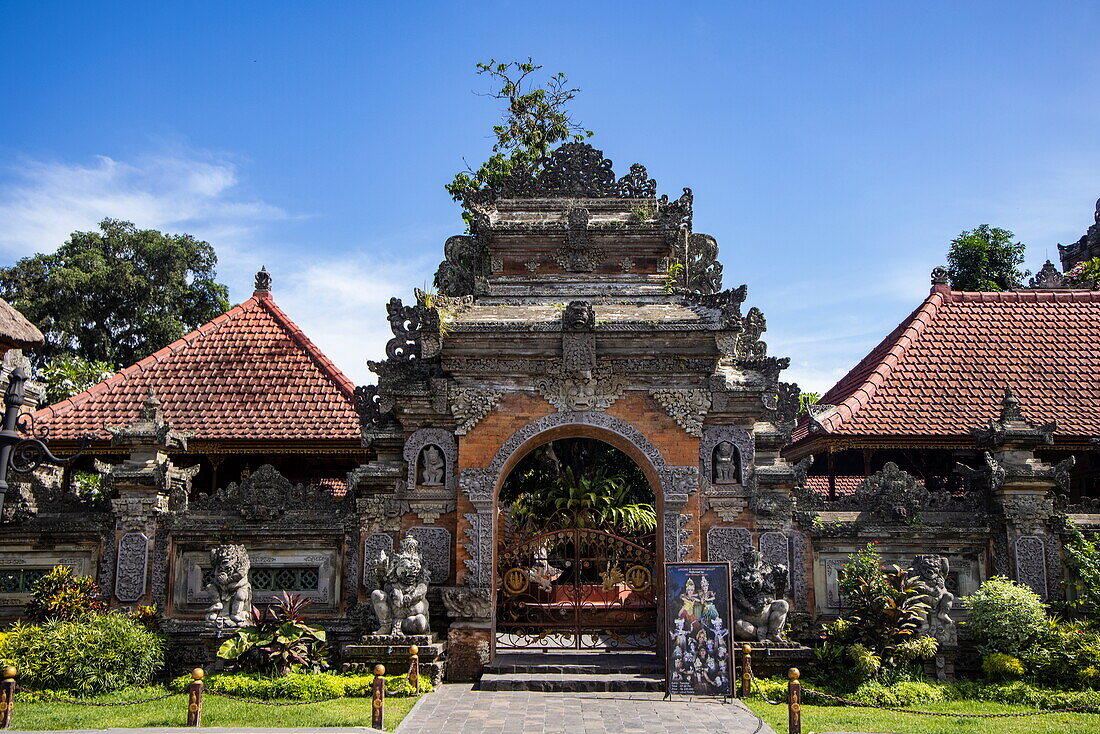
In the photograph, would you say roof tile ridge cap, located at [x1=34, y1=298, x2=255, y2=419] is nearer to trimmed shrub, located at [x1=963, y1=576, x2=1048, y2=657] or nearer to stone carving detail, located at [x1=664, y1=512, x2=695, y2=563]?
stone carving detail, located at [x1=664, y1=512, x2=695, y2=563]

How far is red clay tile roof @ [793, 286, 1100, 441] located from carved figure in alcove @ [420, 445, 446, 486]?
266 inches

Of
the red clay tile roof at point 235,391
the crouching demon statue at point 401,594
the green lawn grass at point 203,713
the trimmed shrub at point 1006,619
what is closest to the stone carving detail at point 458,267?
the red clay tile roof at point 235,391

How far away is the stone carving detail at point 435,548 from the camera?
11953 millimetres

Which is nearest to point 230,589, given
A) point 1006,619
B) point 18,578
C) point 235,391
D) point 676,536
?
point 18,578

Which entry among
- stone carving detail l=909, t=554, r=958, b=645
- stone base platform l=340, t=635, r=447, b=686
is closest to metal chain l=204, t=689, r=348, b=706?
stone base platform l=340, t=635, r=447, b=686

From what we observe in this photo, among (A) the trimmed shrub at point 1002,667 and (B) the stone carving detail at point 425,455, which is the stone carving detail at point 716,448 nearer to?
(B) the stone carving detail at point 425,455

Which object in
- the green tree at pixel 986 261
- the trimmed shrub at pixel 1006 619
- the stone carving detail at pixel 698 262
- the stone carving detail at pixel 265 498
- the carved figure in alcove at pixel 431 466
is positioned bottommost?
the trimmed shrub at pixel 1006 619

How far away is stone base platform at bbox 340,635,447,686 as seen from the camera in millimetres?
10883

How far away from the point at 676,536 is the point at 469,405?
11.0 ft

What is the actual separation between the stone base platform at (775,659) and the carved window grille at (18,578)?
31.7ft

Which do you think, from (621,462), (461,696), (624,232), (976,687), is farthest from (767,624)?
(621,462)

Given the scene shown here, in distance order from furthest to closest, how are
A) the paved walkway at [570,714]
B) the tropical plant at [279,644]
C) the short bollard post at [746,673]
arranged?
1. the tropical plant at [279,644]
2. the short bollard post at [746,673]
3. the paved walkway at [570,714]

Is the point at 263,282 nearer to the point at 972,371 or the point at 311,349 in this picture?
the point at 311,349

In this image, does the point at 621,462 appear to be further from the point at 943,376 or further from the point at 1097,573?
the point at 1097,573
